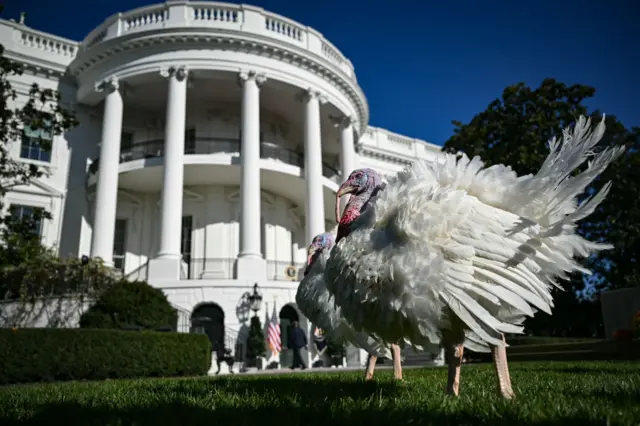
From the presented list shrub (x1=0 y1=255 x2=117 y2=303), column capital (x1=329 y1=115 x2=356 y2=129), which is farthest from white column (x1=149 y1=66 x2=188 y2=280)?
column capital (x1=329 y1=115 x2=356 y2=129)

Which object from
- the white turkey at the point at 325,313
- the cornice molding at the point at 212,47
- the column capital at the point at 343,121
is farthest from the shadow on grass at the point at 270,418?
the column capital at the point at 343,121

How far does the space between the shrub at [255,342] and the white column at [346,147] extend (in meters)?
9.56

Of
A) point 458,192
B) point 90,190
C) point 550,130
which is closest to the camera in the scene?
point 458,192

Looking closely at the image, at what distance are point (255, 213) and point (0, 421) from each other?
55.5 feet

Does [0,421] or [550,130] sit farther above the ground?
[550,130]

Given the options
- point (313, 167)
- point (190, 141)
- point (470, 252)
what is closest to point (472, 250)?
point (470, 252)

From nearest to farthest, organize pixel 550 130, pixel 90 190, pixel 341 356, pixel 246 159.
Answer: pixel 550 130, pixel 341 356, pixel 246 159, pixel 90 190

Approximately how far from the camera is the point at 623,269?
2066cm

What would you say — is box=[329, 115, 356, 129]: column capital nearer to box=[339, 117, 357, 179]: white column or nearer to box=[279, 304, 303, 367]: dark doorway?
box=[339, 117, 357, 179]: white column

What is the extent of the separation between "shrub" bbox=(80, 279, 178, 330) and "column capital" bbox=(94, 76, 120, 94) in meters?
9.95

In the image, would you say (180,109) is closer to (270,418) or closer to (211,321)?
(211,321)

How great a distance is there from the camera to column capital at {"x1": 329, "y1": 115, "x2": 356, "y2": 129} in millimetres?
24647

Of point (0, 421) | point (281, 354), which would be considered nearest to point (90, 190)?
point (281, 354)

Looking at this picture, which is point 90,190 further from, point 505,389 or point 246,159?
point 505,389
